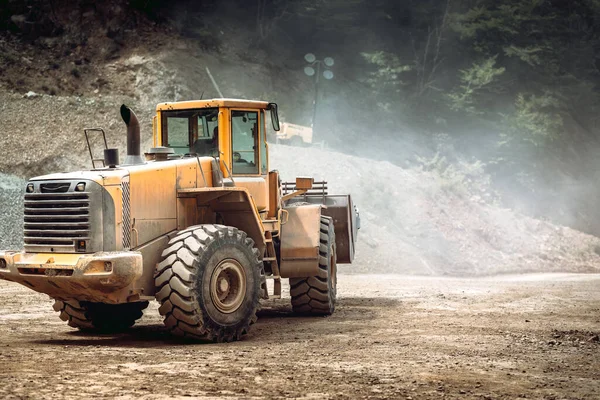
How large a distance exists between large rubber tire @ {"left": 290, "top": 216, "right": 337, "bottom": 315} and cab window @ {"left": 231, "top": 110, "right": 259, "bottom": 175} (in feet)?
5.89

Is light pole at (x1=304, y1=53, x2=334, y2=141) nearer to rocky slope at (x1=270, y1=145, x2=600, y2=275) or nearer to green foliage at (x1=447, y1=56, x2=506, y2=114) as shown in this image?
green foliage at (x1=447, y1=56, x2=506, y2=114)

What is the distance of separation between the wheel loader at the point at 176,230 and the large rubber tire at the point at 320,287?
7.9 inches

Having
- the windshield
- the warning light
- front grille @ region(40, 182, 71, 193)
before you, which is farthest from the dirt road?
the windshield

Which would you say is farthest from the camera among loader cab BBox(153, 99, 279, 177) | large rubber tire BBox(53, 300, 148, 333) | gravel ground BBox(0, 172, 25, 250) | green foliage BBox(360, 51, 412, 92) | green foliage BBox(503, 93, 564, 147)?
green foliage BBox(503, 93, 564, 147)

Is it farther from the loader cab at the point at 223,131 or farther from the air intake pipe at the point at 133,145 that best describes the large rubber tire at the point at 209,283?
the loader cab at the point at 223,131

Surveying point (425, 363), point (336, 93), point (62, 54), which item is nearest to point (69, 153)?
point (62, 54)

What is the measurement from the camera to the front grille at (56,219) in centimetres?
882

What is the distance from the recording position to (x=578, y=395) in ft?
21.5

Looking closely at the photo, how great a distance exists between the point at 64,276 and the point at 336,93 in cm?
3318

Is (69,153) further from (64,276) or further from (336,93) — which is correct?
(64,276)

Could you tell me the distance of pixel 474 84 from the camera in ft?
137

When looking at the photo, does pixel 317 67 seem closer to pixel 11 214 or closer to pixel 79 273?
pixel 11 214

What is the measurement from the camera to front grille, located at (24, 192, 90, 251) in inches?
347

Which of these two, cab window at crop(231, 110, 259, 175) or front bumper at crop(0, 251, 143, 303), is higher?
cab window at crop(231, 110, 259, 175)
